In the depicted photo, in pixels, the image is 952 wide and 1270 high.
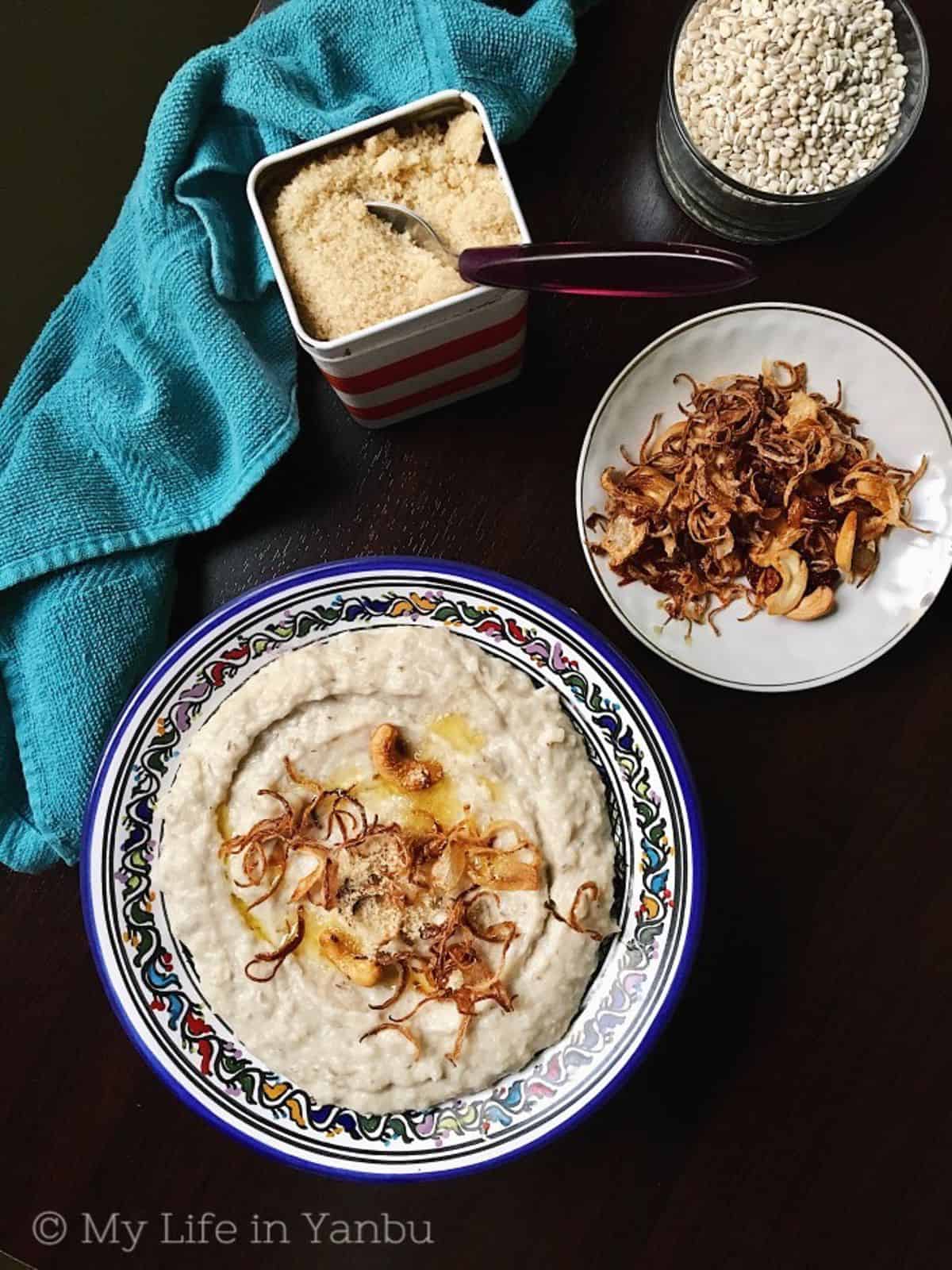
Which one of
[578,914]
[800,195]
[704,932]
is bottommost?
[704,932]

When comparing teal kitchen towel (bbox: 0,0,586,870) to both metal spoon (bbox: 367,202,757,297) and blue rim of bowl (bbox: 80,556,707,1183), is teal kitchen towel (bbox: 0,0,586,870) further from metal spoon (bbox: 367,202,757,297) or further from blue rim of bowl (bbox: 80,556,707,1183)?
metal spoon (bbox: 367,202,757,297)

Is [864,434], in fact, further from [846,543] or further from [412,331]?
[412,331]

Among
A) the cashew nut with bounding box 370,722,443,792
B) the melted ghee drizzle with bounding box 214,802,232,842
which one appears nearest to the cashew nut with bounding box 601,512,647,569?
the cashew nut with bounding box 370,722,443,792

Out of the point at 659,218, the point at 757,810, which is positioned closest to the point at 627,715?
the point at 757,810

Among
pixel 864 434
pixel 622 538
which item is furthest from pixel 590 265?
pixel 864 434

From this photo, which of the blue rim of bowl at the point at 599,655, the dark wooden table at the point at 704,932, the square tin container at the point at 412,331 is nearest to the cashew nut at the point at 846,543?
the dark wooden table at the point at 704,932

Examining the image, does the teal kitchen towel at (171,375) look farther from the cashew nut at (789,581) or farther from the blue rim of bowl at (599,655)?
the cashew nut at (789,581)

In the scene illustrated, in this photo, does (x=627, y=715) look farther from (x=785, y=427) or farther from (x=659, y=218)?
(x=659, y=218)
